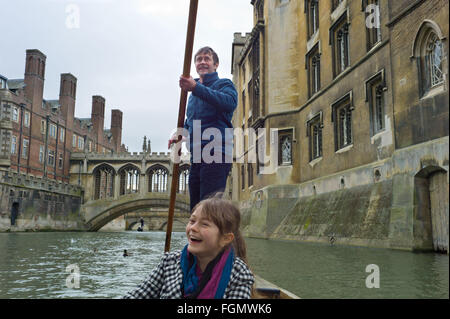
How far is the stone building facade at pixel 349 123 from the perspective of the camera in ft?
24.6

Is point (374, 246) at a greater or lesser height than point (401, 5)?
lesser

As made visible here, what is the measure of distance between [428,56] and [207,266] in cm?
760

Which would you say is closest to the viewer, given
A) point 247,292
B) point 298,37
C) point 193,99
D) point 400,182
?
point 247,292

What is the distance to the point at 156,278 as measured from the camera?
7.22 feet

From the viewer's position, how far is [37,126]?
40812 millimetres

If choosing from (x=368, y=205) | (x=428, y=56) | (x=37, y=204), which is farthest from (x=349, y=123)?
(x=37, y=204)

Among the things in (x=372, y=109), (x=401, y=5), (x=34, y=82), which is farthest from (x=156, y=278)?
(x=34, y=82)

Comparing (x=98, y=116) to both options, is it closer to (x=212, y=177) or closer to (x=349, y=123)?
(x=349, y=123)

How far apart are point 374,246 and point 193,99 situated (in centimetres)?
627

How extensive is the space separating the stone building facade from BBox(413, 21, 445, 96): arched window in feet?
0.07

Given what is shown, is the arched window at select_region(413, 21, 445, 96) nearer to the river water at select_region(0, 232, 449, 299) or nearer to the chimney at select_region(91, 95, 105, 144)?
the river water at select_region(0, 232, 449, 299)

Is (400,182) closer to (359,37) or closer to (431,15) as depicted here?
(431,15)

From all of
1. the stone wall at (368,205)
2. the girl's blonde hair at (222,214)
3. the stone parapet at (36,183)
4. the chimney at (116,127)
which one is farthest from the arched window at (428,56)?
the chimney at (116,127)

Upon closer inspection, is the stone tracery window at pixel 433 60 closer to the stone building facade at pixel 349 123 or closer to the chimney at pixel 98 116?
the stone building facade at pixel 349 123
